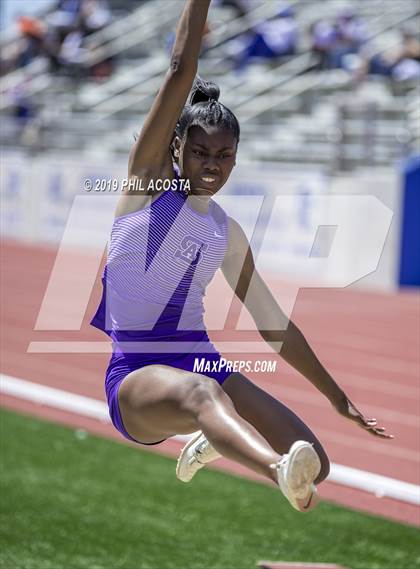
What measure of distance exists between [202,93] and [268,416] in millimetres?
1062

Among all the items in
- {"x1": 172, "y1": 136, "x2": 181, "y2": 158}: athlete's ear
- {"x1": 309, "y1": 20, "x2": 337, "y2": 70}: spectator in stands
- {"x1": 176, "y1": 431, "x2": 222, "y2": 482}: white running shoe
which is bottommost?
{"x1": 309, "y1": 20, "x2": 337, "y2": 70}: spectator in stands

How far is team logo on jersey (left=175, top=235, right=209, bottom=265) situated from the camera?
355 centimetres

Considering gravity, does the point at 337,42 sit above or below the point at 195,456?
below

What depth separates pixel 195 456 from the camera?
3703 mm

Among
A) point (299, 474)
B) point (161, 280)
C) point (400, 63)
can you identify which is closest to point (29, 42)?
point (400, 63)

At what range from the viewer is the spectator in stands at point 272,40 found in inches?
653

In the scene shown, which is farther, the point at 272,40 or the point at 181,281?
the point at 272,40

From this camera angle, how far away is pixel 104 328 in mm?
3725

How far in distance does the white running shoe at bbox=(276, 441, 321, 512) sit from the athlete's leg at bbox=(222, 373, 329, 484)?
47cm

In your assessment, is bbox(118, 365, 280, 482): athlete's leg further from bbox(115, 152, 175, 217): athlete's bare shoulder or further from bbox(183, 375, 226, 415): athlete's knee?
bbox(115, 152, 175, 217): athlete's bare shoulder

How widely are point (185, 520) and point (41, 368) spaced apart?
12.5 feet

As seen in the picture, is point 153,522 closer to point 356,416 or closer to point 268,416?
point 356,416

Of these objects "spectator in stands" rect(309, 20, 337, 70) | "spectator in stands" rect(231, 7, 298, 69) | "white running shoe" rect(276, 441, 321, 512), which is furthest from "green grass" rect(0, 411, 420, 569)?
"spectator in stands" rect(231, 7, 298, 69)

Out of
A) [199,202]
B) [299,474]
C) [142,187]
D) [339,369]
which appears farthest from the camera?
[339,369]
